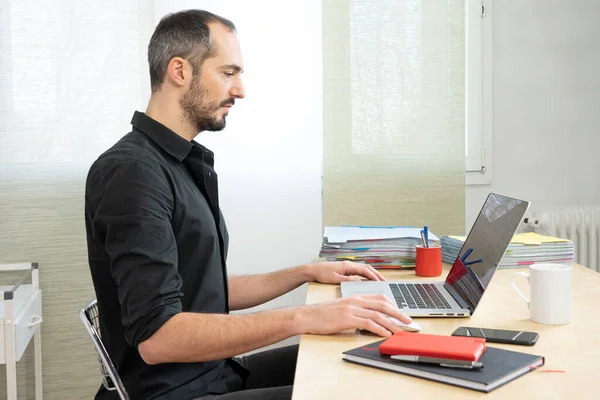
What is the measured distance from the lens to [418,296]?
1670 millimetres

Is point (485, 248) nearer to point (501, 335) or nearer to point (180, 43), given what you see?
point (501, 335)

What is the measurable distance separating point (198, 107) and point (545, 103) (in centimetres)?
214

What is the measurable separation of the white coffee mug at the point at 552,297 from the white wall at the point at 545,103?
1903 mm

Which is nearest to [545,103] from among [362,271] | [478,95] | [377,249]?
[478,95]

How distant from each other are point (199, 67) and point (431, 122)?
1.65m

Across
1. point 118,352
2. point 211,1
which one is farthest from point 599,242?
point 118,352

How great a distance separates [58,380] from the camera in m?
3.04

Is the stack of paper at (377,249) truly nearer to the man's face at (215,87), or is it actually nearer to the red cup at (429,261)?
the red cup at (429,261)

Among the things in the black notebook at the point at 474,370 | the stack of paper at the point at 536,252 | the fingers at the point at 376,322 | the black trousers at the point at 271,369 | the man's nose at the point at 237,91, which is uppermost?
the man's nose at the point at 237,91

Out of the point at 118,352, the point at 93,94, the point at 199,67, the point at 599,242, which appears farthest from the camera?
the point at 599,242

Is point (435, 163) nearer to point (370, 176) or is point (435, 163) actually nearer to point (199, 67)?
point (370, 176)

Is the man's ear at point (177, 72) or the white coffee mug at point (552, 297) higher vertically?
the man's ear at point (177, 72)

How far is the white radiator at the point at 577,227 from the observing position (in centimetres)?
327

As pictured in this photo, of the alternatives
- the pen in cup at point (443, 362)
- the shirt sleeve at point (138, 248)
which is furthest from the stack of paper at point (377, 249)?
the pen in cup at point (443, 362)
